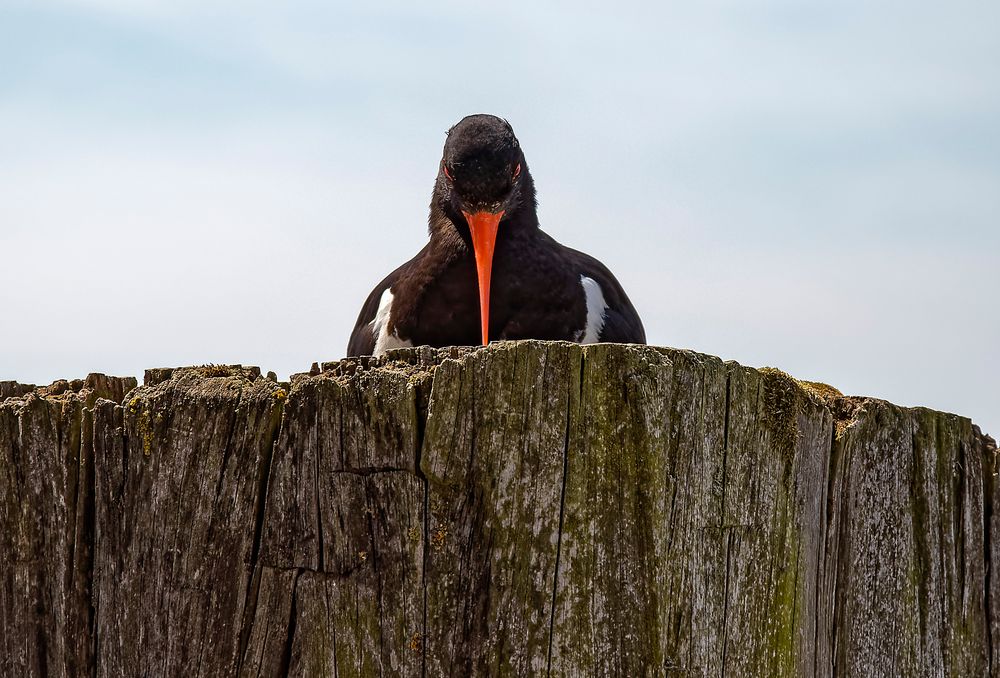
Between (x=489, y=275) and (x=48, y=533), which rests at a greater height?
(x=489, y=275)

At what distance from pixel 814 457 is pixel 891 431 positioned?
0.48 metres

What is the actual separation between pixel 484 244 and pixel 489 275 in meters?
0.26

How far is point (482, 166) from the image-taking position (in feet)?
20.5

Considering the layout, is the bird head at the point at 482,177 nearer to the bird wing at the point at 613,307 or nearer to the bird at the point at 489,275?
the bird at the point at 489,275

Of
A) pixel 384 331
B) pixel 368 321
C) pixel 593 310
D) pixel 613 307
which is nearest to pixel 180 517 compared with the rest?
pixel 384 331

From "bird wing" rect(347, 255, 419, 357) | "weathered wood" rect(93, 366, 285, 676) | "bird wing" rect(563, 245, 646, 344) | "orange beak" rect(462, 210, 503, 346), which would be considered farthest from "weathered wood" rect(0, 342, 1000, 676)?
"bird wing" rect(347, 255, 419, 357)

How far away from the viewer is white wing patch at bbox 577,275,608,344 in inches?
252

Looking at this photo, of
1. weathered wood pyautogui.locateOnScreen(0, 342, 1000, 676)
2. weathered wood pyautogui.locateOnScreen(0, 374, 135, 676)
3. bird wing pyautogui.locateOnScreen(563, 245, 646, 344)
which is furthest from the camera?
bird wing pyautogui.locateOnScreen(563, 245, 646, 344)

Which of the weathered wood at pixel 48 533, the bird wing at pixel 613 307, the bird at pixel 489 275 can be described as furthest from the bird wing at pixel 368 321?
the weathered wood at pixel 48 533

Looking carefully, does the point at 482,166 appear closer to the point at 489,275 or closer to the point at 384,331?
the point at 489,275

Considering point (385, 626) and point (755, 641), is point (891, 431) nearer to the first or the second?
point (755, 641)

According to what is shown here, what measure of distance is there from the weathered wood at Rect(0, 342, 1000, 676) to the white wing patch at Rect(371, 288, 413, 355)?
10.9ft

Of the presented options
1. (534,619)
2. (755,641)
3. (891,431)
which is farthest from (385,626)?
(891,431)

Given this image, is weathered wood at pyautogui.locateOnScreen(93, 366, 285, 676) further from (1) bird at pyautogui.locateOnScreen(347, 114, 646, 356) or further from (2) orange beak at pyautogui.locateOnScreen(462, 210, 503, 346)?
(1) bird at pyautogui.locateOnScreen(347, 114, 646, 356)
